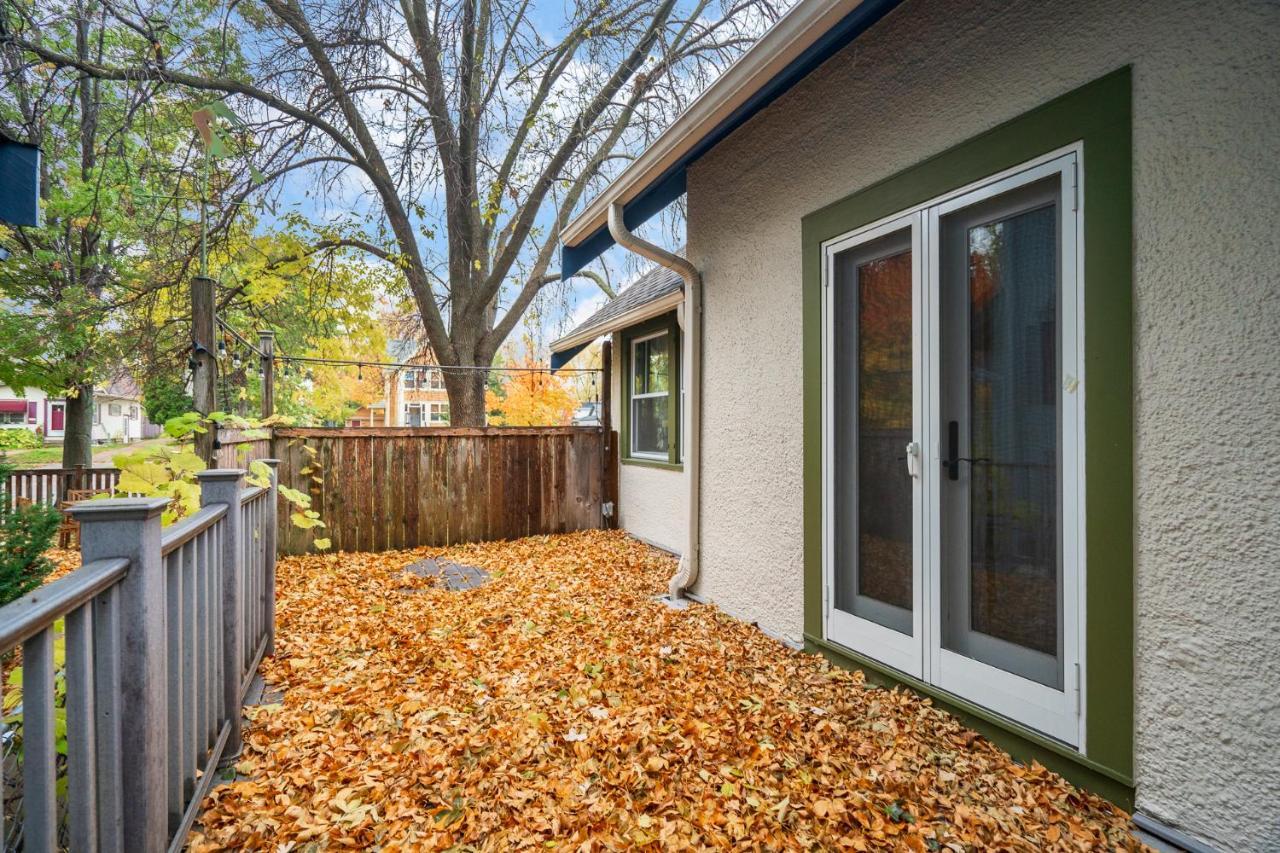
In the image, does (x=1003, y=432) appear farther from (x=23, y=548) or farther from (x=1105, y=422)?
(x=23, y=548)

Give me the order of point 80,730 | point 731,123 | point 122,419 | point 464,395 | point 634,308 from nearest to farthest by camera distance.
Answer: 1. point 80,730
2. point 731,123
3. point 634,308
4. point 464,395
5. point 122,419

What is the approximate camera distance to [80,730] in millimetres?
1124

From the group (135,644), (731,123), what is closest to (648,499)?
(731,123)

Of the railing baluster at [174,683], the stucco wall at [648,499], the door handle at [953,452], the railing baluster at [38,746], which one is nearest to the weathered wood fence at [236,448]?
the railing baluster at [174,683]

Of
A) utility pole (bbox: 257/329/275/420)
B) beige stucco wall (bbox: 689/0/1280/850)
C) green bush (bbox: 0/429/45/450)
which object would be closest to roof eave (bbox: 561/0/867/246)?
beige stucco wall (bbox: 689/0/1280/850)

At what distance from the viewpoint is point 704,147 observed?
13.0 feet

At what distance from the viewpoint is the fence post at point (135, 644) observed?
1.26m

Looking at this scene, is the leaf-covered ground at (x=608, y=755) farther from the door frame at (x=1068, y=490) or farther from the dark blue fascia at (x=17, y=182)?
the dark blue fascia at (x=17, y=182)

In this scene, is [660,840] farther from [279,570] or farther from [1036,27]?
[279,570]

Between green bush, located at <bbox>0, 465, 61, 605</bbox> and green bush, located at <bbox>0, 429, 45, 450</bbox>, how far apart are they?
11.4m

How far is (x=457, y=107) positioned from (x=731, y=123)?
15.7 ft

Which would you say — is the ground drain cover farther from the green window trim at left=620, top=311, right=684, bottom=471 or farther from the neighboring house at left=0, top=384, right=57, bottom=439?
the neighboring house at left=0, top=384, right=57, bottom=439

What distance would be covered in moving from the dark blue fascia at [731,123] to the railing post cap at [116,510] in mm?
2930

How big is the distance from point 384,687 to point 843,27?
3.84 meters
